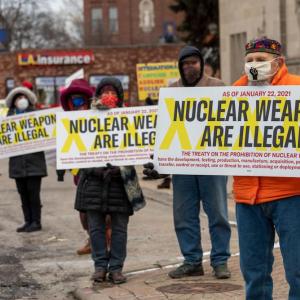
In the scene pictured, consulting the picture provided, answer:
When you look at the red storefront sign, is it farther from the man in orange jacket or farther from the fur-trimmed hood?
the man in orange jacket

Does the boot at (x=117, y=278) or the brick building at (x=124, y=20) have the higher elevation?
the brick building at (x=124, y=20)

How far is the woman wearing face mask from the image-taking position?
37.7 ft

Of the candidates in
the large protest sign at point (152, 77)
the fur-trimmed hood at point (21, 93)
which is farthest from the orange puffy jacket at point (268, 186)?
the large protest sign at point (152, 77)

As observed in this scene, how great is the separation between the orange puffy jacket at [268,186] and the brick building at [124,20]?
85.4 metres

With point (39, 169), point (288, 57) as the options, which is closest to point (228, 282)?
point (39, 169)

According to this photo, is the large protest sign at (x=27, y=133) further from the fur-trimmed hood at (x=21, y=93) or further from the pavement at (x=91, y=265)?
the pavement at (x=91, y=265)

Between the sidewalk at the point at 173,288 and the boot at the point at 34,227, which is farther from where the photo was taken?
the boot at the point at 34,227

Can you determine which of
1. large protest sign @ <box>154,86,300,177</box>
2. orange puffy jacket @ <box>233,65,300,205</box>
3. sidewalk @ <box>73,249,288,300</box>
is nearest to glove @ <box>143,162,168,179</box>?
large protest sign @ <box>154,86,300,177</box>

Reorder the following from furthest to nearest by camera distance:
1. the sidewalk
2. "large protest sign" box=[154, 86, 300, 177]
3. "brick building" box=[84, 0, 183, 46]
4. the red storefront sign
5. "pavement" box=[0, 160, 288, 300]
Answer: "brick building" box=[84, 0, 183, 46]
the red storefront sign
"pavement" box=[0, 160, 288, 300]
the sidewalk
"large protest sign" box=[154, 86, 300, 177]

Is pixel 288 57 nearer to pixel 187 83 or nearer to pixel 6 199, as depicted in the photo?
pixel 6 199

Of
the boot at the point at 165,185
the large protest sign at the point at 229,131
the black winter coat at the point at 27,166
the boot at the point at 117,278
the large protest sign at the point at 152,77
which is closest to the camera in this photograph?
the large protest sign at the point at 229,131

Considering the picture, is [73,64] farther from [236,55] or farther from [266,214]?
[266,214]

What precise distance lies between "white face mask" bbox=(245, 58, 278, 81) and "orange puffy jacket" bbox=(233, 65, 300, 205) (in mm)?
105

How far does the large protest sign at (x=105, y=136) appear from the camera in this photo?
25.7 ft
